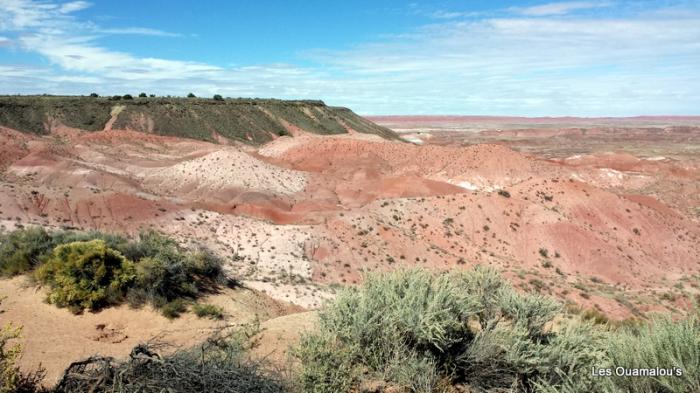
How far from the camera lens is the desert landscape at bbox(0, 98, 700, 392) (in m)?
10.8

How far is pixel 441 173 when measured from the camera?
50.1m

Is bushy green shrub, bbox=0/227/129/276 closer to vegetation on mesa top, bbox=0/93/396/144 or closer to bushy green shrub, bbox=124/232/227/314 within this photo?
bushy green shrub, bbox=124/232/227/314

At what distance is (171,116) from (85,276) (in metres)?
70.4

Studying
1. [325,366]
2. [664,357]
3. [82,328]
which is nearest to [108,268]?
[82,328]

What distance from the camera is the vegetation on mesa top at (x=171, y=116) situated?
66.2m

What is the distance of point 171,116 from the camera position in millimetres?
76562

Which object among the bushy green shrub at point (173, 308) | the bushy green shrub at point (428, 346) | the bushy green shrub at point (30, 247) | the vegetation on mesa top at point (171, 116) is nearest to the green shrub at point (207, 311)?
the bushy green shrub at point (173, 308)

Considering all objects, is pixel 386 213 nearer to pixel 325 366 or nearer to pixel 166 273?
pixel 166 273

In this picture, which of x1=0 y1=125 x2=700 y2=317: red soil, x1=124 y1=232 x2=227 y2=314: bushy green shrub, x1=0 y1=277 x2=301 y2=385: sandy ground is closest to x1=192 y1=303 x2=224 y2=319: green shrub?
x1=0 y1=277 x2=301 y2=385: sandy ground

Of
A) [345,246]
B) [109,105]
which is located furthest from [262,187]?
[109,105]

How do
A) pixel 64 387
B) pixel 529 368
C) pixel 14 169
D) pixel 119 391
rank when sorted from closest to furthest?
pixel 119 391
pixel 64 387
pixel 529 368
pixel 14 169

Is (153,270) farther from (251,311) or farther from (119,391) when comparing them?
(119,391)

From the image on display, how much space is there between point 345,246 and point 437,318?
1726cm

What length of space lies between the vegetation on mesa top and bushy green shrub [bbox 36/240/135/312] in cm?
5991
